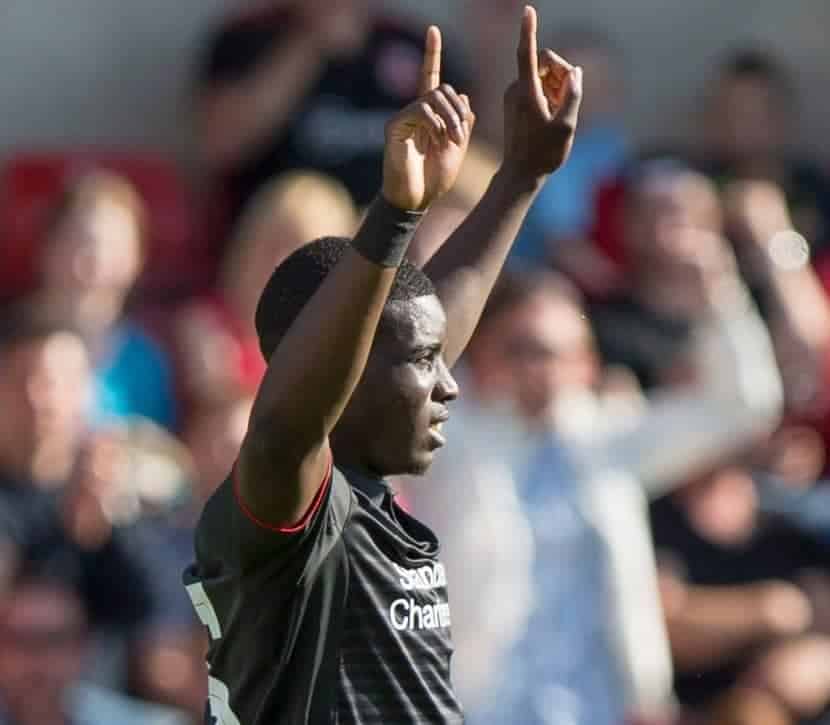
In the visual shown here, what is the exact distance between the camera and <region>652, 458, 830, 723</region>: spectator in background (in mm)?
6414

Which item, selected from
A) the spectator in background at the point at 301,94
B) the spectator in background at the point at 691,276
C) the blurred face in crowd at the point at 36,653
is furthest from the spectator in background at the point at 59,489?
the spectator in background at the point at 691,276

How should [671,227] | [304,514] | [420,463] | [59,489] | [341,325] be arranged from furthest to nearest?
[671,227] → [59,489] → [420,463] → [304,514] → [341,325]

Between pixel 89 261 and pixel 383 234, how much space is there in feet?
12.6

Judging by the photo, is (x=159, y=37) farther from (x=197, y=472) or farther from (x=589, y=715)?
(x=589, y=715)

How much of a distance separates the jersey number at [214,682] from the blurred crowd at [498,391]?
5.98 ft

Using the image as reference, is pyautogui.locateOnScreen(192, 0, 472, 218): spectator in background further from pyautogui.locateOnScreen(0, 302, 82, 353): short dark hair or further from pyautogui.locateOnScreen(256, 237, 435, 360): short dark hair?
pyautogui.locateOnScreen(256, 237, 435, 360): short dark hair

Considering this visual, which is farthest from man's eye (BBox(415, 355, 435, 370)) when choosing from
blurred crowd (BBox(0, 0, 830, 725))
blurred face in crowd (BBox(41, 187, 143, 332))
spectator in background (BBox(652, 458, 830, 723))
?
blurred face in crowd (BBox(41, 187, 143, 332))

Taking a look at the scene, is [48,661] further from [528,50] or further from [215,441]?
[528,50]

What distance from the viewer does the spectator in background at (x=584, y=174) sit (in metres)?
7.41

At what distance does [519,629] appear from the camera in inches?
214

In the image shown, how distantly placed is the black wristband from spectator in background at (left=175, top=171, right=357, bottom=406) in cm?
333

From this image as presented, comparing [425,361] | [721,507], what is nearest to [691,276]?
[721,507]

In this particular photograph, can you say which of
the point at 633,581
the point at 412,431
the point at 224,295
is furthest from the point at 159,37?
the point at 412,431

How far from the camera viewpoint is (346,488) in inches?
130
